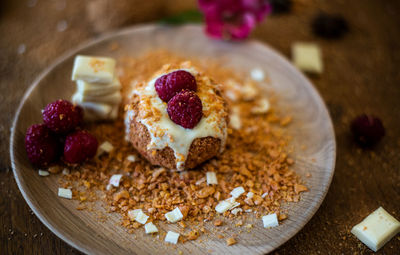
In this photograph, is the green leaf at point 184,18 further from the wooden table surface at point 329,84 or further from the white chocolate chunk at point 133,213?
the white chocolate chunk at point 133,213

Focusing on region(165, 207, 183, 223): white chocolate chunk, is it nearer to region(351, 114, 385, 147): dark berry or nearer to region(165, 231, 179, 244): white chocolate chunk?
region(165, 231, 179, 244): white chocolate chunk

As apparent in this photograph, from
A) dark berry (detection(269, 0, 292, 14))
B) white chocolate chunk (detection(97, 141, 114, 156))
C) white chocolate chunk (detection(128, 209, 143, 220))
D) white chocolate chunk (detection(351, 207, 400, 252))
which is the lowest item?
white chocolate chunk (detection(351, 207, 400, 252))

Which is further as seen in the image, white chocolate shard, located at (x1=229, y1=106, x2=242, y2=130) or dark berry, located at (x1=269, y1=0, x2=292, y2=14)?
dark berry, located at (x1=269, y1=0, x2=292, y2=14)

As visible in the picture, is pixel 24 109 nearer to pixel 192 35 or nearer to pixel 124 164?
pixel 124 164

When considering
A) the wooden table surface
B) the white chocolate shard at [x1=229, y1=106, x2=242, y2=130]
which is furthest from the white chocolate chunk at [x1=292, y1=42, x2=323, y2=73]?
the white chocolate shard at [x1=229, y1=106, x2=242, y2=130]

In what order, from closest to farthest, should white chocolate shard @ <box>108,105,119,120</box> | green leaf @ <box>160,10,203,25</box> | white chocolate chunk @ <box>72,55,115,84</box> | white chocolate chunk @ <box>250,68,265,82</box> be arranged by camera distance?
white chocolate chunk @ <box>72,55,115,84</box> → white chocolate shard @ <box>108,105,119,120</box> → white chocolate chunk @ <box>250,68,265,82</box> → green leaf @ <box>160,10,203,25</box>

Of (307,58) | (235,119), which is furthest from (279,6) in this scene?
(235,119)

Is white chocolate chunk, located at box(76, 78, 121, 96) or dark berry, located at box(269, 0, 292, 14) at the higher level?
white chocolate chunk, located at box(76, 78, 121, 96)
